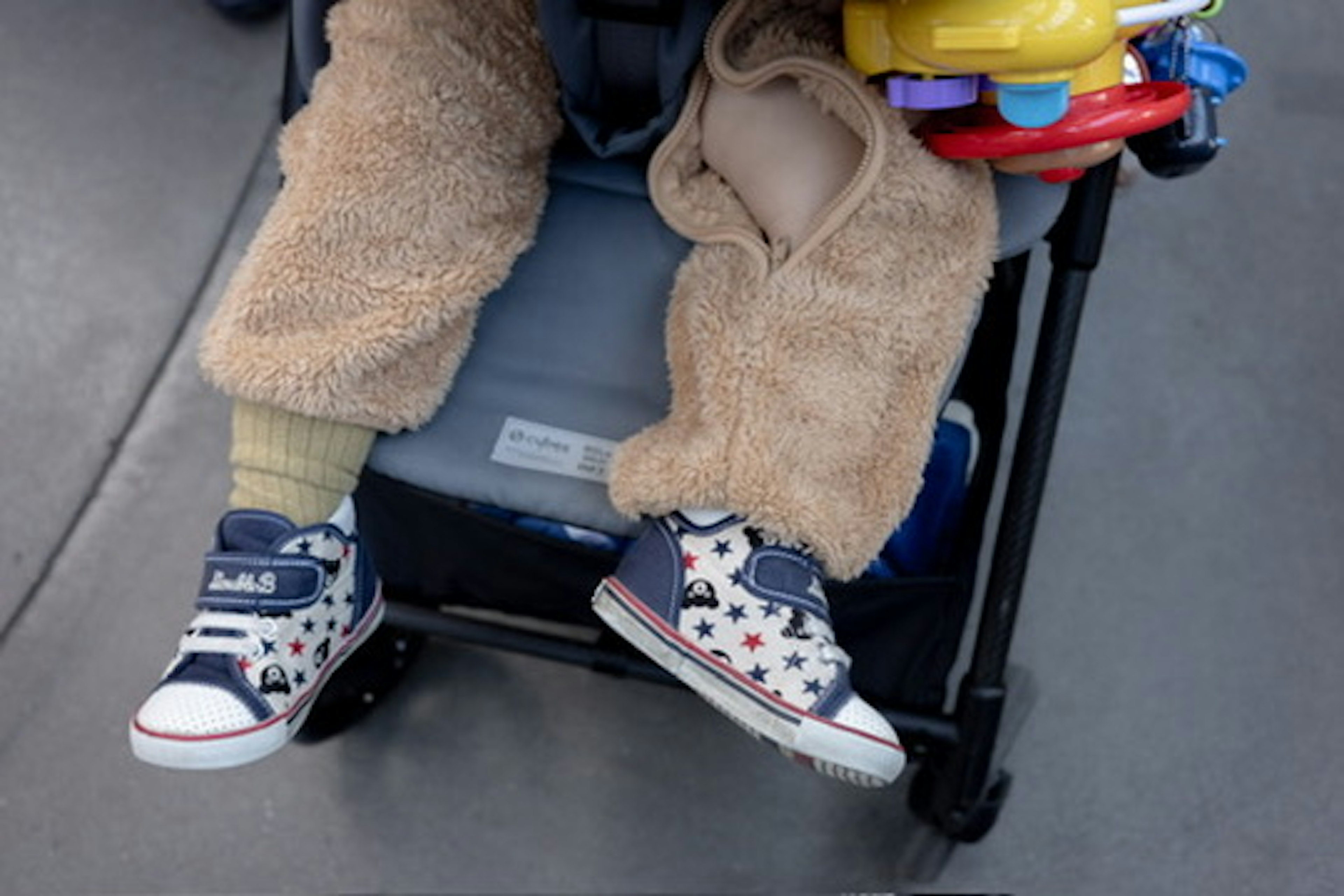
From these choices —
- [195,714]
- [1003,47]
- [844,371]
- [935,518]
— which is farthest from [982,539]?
[195,714]

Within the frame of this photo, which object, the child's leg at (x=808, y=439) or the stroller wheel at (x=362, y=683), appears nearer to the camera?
the child's leg at (x=808, y=439)

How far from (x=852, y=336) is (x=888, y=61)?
0.13 meters

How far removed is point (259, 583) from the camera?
715 millimetres

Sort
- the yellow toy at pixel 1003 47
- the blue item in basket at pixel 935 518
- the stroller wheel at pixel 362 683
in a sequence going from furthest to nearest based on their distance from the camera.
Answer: the stroller wheel at pixel 362 683 < the blue item in basket at pixel 935 518 < the yellow toy at pixel 1003 47

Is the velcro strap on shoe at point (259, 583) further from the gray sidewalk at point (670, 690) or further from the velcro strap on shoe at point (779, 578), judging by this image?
the gray sidewalk at point (670, 690)

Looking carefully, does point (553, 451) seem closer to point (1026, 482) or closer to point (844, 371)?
point (844, 371)

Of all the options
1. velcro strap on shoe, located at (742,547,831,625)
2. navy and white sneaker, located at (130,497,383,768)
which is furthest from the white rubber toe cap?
velcro strap on shoe, located at (742,547,831,625)

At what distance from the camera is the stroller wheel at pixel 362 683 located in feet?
3.35

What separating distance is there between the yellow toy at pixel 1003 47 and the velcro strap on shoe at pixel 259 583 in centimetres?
36

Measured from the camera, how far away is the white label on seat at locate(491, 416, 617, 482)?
748mm

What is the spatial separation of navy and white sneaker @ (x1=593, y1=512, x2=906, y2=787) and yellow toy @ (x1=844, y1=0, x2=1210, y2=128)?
22cm

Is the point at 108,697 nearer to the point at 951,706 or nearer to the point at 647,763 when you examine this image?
the point at 647,763

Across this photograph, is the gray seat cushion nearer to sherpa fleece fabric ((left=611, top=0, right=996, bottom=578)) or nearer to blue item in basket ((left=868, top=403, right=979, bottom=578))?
sherpa fleece fabric ((left=611, top=0, right=996, bottom=578))

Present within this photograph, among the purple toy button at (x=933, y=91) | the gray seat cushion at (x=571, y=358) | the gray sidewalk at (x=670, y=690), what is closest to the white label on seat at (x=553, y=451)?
the gray seat cushion at (x=571, y=358)
